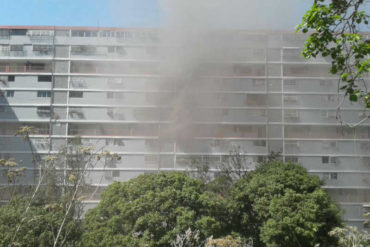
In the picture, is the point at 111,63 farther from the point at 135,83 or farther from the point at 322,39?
the point at 322,39

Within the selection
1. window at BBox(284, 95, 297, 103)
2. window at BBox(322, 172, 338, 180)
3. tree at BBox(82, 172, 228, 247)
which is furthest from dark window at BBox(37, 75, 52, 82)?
window at BBox(322, 172, 338, 180)

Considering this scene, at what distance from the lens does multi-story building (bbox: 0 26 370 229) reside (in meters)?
21.3

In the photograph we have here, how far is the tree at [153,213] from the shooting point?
1009cm

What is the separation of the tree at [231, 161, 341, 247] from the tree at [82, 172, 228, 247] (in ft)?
2.80

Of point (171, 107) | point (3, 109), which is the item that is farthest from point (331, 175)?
point (3, 109)

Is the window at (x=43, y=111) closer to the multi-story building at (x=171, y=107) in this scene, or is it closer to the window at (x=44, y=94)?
the multi-story building at (x=171, y=107)

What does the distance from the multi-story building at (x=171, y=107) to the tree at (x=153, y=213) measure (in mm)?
9583

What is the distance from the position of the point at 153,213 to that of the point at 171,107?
1141 cm

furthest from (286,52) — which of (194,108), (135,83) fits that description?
(135,83)

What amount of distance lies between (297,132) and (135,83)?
9486 mm

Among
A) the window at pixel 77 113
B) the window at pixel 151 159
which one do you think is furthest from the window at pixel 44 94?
the window at pixel 151 159

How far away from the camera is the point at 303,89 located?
2197 cm

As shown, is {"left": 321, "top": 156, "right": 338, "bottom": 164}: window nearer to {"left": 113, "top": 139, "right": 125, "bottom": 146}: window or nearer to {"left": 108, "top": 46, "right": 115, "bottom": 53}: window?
{"left": 113, "top": 139, "right": 125, "bottom": 146}: window

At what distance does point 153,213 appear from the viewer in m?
10.4
